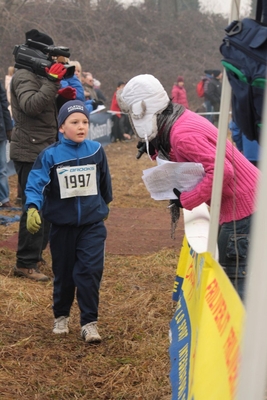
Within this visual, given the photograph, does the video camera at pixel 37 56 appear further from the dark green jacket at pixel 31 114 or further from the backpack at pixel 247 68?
the backpack at pixel 247 68

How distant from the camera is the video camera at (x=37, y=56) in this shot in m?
6.38

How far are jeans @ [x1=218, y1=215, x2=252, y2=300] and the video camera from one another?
127 inches

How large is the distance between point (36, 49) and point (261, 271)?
5.45m

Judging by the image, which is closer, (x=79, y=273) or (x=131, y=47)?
(x=79, y=273)

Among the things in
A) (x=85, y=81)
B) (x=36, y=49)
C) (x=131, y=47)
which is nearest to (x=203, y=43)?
(x=131, y=47)

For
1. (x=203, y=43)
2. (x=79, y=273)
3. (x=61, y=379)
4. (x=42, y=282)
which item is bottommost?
(x=203, y=43)

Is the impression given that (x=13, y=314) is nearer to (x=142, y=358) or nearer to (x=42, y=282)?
(x=42, y=282)

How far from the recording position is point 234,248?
3.67 m

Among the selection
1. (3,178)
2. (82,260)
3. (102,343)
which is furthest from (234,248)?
(3,178)

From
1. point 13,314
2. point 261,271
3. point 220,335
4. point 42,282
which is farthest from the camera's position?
point 42,282

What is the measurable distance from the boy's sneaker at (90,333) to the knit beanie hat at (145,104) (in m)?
1.44

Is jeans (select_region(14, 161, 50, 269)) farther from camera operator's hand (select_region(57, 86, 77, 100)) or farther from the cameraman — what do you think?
camera operator's hand (select_region(57, 86, 77, 100))

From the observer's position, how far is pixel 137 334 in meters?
5.02

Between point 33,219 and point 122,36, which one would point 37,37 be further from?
point 122,36
